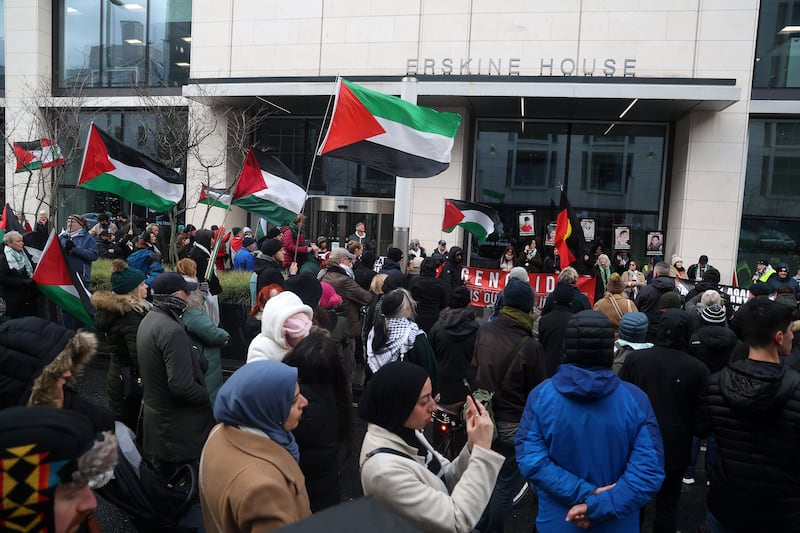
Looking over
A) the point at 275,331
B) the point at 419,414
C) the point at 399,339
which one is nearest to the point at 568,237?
the point at 399,339

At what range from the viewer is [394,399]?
2787 millimetres

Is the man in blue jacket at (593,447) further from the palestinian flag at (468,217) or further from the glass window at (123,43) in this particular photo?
the glass window at (123,43)

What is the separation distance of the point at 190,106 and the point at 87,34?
811cm

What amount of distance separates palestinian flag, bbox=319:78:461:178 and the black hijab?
4915 millimetres

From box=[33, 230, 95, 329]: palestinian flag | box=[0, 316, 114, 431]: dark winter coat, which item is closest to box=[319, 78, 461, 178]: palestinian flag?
box=[33, 230, 95, 329]: palestinian flag

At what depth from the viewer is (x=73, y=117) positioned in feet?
70.3

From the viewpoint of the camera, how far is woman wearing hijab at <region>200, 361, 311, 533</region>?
2.35 m

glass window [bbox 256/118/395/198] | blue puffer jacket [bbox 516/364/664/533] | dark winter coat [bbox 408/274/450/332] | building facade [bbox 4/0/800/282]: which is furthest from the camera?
glass window [bbox 256/118/395/198]

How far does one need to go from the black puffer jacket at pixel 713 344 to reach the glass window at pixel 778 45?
17.1 metres

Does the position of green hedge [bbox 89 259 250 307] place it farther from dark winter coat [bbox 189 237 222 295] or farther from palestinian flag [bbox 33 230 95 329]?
palestinian flag [bbox 33 230 95 329]

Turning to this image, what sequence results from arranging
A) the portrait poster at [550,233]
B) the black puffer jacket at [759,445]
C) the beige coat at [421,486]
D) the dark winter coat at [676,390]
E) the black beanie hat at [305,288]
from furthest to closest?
the portrait poster at [550,233]
the black beanie hat at [305,288]
the dark winter coat at [676,390]
the black puffer jacket at [759,445]
the beige coat at [421,486]

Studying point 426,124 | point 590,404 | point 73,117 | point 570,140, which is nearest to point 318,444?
point 590,404

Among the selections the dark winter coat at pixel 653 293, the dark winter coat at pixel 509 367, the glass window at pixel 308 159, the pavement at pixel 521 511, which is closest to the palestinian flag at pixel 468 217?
the dark winter coat at pixel 653 293

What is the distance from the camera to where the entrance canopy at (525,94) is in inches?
658
